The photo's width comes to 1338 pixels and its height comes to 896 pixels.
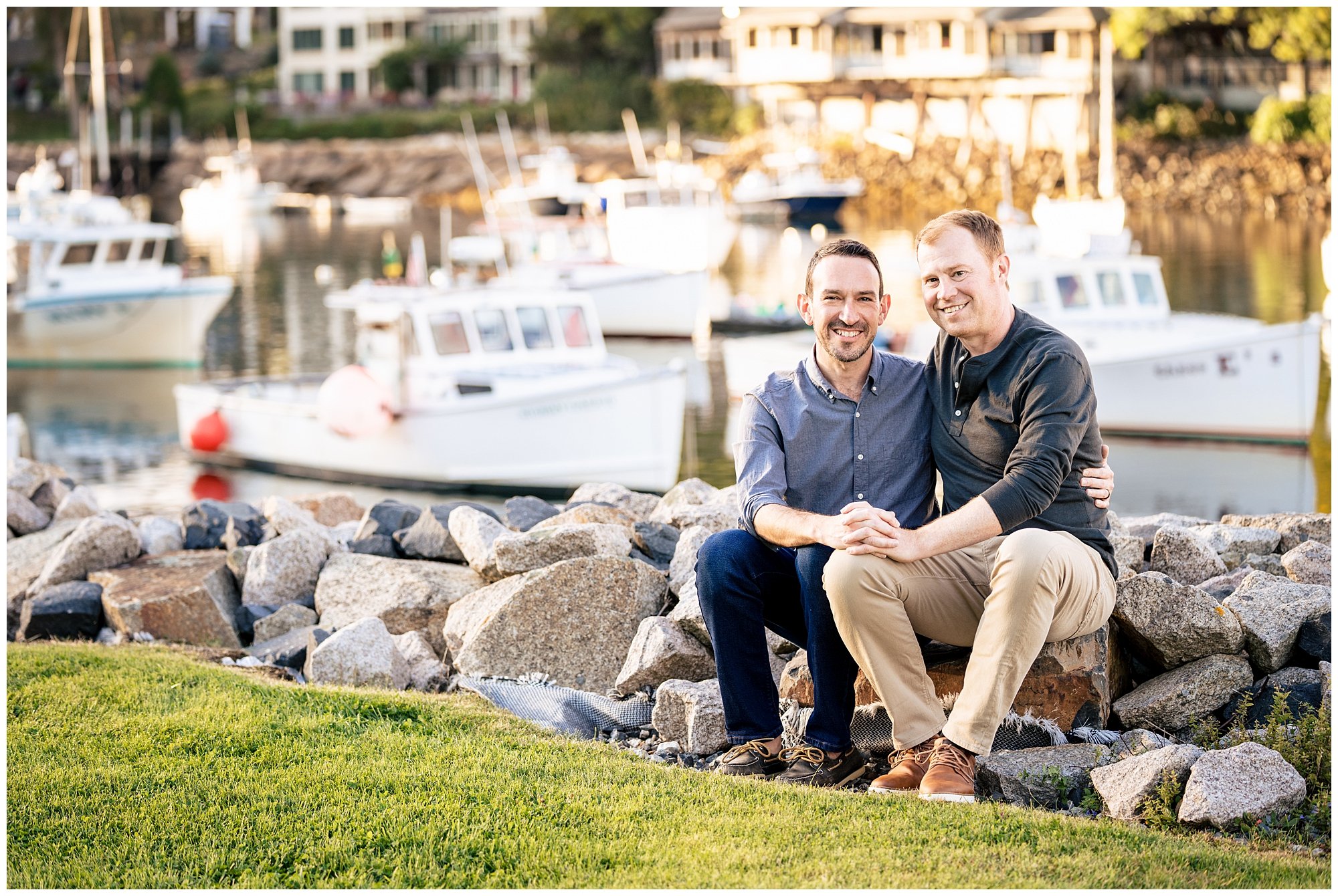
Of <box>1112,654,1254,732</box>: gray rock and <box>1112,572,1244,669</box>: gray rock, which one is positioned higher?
<box>1112,572,1244,669</box>: gray rock

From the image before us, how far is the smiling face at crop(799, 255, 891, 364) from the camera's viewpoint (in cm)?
447

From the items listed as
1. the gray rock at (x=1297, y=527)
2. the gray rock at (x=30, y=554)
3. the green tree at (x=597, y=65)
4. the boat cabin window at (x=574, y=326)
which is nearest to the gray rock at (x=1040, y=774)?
the gray rock at (x=1297, y=527)

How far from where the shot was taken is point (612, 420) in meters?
14.9

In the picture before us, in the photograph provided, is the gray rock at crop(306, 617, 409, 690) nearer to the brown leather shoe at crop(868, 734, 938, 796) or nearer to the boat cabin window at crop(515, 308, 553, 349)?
the brown leather shoe at crop(868, 734, 938, 796)

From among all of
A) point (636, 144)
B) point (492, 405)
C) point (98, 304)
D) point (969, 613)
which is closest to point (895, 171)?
point (636, 144)

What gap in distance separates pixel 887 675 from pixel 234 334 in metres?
25.3

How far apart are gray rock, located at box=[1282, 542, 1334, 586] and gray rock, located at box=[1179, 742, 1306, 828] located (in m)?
1.68

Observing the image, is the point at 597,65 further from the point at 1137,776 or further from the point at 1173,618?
the point at 1137,776

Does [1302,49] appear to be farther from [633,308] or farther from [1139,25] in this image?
[633,308]

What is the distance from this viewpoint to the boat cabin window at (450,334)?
15078 millimetres

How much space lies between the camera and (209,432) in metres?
16.3

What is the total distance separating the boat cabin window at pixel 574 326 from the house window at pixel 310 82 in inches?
2596

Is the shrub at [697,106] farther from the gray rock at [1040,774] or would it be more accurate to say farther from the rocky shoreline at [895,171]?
the gray rock at [1040,774]

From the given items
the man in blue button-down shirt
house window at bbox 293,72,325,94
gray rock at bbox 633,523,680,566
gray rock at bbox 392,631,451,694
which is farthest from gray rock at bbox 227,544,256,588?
house window at bbox 293,72,325,94
